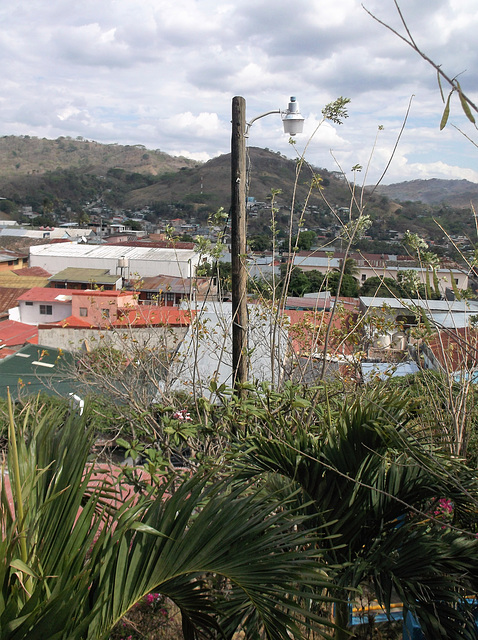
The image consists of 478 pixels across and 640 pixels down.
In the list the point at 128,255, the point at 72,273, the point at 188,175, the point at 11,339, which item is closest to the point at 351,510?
the point at 11,339

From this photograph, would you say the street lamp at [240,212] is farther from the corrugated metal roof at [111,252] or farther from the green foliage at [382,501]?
the corrugated metal roof at [111,252]

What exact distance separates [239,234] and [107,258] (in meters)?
34.0

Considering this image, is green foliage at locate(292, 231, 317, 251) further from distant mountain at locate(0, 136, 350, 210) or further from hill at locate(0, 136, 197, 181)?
hill at locate(0, 136, 197, 181)

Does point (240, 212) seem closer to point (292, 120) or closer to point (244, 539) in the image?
point (292, 120)

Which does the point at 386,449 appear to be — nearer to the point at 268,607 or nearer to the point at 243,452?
the point at 243,452

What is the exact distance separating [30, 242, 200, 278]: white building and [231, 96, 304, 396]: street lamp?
29.1 m

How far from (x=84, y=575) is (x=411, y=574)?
150 centimetres

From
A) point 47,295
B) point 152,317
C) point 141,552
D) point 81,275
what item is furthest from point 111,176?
point 141,552

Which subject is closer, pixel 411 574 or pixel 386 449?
pixel 411 574

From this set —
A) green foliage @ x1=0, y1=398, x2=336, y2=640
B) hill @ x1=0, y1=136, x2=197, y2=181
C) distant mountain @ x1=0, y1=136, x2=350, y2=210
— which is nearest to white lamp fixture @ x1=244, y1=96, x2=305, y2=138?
green foliage @ x1=0, y1=398, x2=336, y2=640

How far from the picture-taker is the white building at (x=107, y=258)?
112ft

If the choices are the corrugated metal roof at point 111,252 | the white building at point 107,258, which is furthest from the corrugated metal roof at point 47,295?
the corrugated metal roof at point 111,252

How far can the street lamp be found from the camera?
14.9 feet

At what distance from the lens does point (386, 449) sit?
9.41 feet
